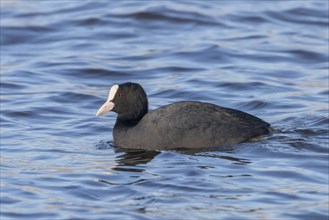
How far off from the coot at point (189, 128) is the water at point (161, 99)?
0.16 m

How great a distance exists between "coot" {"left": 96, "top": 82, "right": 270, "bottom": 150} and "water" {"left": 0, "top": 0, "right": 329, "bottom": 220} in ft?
0.52

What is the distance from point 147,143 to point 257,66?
230 inches

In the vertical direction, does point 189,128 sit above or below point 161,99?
above

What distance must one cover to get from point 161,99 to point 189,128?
349 cm

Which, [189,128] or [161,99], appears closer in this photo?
[189,128]

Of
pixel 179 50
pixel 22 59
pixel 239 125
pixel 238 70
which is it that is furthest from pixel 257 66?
pixel 239 125

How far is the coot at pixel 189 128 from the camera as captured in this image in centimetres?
1237

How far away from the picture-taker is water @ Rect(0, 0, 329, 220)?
10.4 m

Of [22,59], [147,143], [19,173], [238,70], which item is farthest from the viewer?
[22,59]

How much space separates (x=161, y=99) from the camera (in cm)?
1583

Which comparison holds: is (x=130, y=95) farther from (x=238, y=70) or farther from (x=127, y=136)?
(x=238, y=70)

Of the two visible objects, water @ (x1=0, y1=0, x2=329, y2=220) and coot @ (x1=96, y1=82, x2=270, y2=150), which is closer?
water @ (x1=0, y1=0, x2=329, y2=220)

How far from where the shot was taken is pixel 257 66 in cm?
1788

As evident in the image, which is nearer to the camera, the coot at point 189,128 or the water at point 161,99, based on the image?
the water at point 161,99
